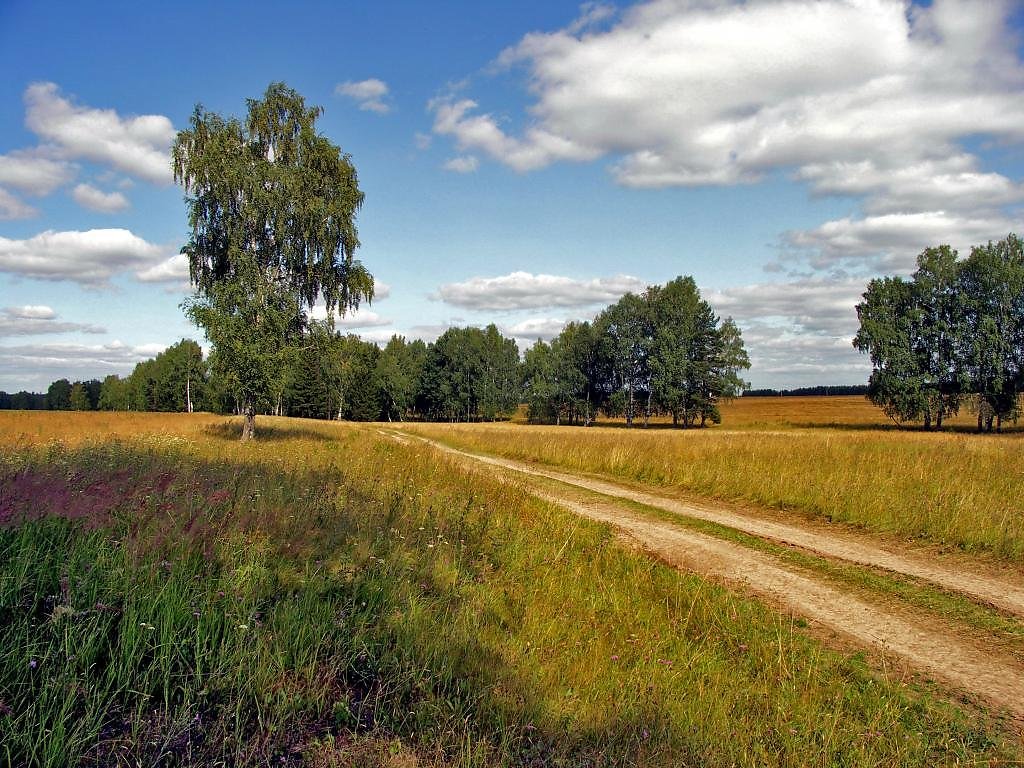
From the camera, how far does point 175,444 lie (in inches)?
617

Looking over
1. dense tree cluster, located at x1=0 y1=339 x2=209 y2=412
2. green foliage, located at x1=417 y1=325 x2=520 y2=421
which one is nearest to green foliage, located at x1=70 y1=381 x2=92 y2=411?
dense tree cluster, located at x1=0 y1=339 x2=209 y2=412

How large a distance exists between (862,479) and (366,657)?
12.0 meters

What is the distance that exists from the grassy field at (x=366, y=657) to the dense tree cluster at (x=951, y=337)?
186 feet

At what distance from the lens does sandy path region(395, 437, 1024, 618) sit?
729cm

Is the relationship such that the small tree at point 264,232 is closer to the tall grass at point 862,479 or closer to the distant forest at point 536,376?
the distant forest at point 536,376

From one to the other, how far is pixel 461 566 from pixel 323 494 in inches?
107

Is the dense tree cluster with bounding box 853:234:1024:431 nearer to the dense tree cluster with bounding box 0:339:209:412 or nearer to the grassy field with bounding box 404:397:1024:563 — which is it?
the grassy field with bounding box 404:397:1024:563

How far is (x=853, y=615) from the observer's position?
6.56 metres

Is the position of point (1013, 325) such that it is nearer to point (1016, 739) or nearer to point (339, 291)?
point (339, 291)

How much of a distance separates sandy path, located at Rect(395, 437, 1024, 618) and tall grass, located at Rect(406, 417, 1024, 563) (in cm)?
108

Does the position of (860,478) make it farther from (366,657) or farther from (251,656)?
(251,656)

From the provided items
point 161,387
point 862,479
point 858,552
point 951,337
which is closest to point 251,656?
point 858,552

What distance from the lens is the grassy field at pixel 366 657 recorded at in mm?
3166

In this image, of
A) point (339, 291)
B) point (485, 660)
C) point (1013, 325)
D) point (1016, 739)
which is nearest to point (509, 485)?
point (485, 660)
